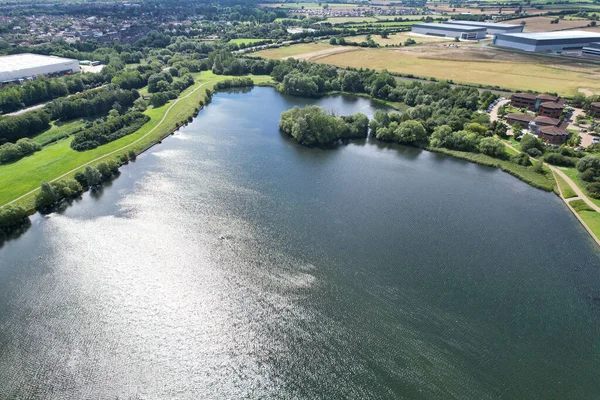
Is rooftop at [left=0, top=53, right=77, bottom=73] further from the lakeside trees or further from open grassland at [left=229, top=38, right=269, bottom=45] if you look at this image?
the lakeside trees

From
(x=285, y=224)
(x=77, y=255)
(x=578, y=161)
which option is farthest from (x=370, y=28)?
(x=77, y=255)

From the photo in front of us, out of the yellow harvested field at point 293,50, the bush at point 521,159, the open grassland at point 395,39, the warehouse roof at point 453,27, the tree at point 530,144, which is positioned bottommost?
the bush at point 521,159

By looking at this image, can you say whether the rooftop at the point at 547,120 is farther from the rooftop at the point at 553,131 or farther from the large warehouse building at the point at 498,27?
the large warehouse building at the point at 498,27

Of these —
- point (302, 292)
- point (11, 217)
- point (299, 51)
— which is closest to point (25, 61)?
point (299, 51)

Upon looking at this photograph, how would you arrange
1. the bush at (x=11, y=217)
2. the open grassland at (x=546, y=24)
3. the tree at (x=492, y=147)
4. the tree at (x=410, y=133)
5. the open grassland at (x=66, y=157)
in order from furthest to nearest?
the open grassland at (x=546, y=24), the tree at (x=410, y=133), the tree at (x=492, y=147), the open grassland at (x=66, y=157), the bush at (x=11, y=217)

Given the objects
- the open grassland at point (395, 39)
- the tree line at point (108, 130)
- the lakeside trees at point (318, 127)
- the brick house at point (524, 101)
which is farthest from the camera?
the open grassland at point (395, 39)

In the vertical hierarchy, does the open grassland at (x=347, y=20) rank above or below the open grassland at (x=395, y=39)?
above

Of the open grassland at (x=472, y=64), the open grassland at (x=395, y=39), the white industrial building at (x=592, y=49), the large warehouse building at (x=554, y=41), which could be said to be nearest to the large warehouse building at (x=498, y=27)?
the open grassland at (x=395, y=39)

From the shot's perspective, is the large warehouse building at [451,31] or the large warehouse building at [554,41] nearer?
the large warehouse building at [554,41]
